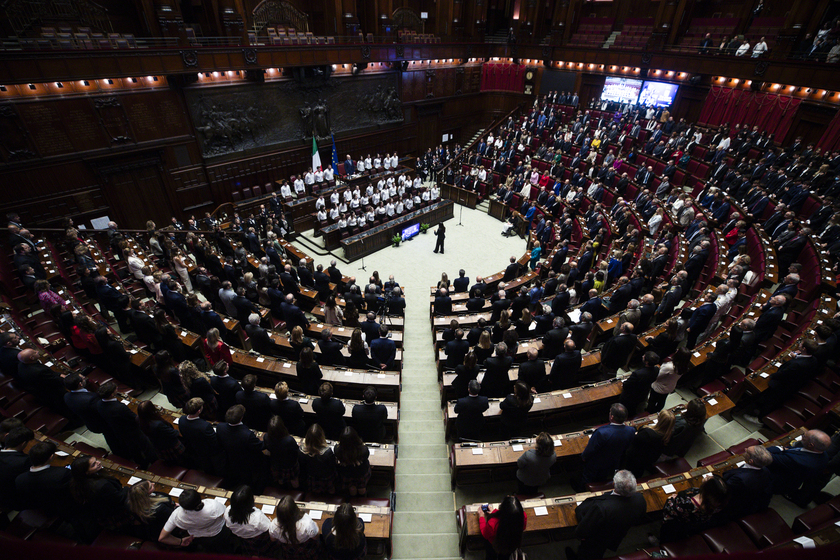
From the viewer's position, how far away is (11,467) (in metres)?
4.06

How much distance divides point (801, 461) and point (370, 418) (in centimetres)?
505

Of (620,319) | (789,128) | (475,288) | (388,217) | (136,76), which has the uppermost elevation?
(136,76)

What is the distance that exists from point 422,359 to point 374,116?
55.1 ft

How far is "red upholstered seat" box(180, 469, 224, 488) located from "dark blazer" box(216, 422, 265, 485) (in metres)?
0.17

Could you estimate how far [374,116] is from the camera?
70.8 ft

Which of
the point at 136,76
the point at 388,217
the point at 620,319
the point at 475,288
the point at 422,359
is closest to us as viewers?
the point at 620,319

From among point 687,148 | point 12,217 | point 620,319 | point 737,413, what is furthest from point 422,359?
point 687,148

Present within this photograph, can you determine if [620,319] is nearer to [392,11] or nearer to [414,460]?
[414,460]

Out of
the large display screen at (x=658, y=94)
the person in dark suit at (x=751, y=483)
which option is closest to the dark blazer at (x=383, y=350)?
the person in dark suit at (x=751, y=483)

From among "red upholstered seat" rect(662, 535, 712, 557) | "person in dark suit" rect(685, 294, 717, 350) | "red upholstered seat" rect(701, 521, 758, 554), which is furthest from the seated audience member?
"person in dark suit" rect(685, 294, 717, 350)

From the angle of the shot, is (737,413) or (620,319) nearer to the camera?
(737,413)

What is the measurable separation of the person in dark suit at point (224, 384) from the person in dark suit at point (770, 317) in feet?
29.7

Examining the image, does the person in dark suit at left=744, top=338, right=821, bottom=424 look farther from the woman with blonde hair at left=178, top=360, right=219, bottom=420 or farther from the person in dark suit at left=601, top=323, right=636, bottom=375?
the woman with blonde hair at left=178, top=360, right=219, bottom=420

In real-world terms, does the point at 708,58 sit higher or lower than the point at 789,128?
higher
